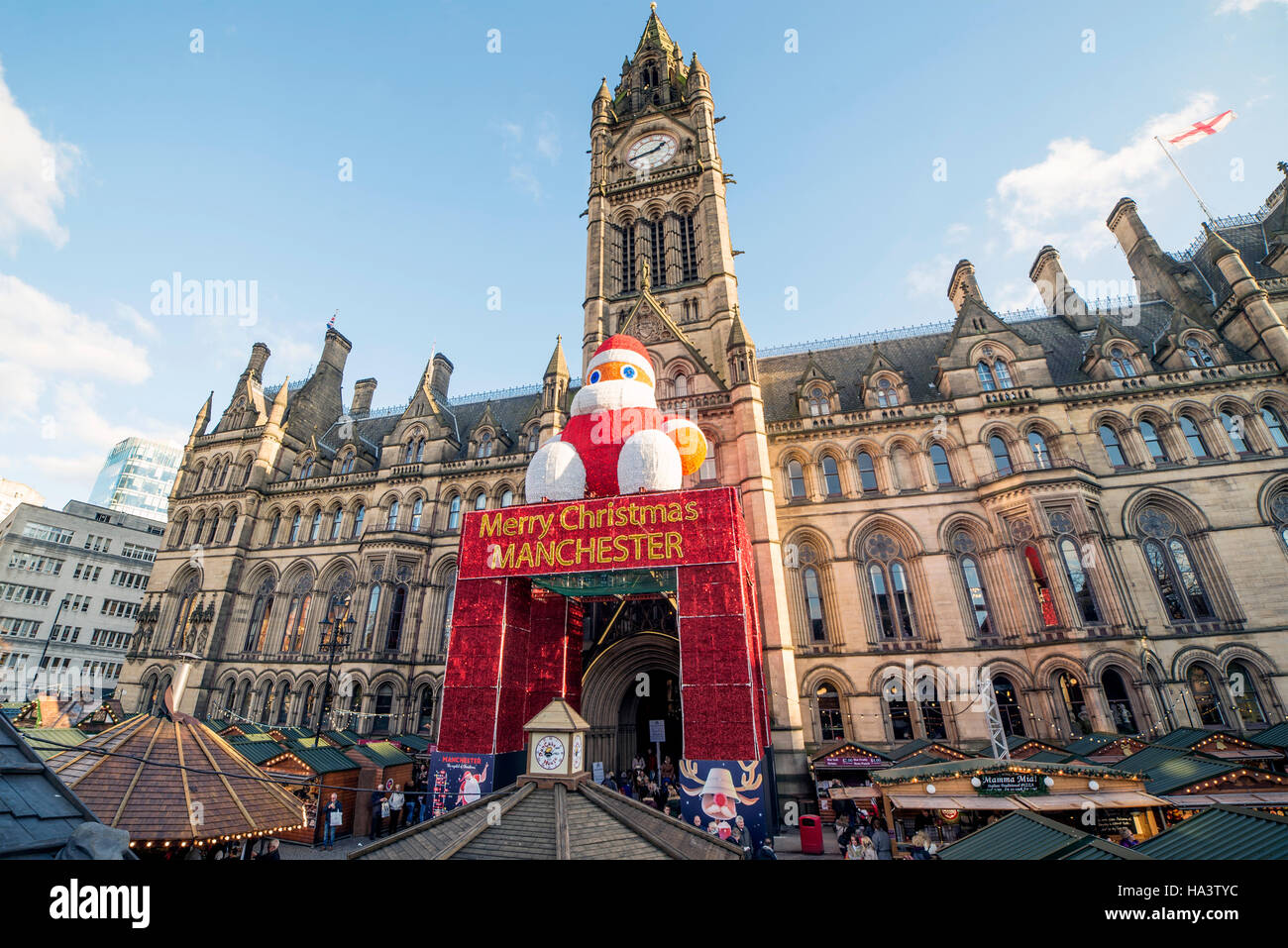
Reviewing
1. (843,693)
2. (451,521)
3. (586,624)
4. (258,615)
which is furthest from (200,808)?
(258,615)

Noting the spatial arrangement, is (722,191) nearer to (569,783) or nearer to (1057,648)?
(1057,648)

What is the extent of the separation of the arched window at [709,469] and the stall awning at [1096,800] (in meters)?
14.0

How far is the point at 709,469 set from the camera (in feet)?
74.6

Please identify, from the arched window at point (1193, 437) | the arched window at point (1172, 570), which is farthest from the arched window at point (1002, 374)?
the arched window at point (1172, 570)

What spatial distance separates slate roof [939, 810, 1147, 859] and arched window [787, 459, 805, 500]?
17511 mm

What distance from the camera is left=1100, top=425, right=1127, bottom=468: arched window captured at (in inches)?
871

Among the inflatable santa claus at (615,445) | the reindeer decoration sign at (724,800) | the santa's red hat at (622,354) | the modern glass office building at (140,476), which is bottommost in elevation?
the reindeer decoration sign at (724,800)

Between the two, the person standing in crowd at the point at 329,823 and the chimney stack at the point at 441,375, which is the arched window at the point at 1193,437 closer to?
the person standing in crowd at the point at 329,823

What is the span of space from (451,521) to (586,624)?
11.9m

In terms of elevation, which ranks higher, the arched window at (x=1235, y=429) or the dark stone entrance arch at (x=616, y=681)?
the arched window at (x=1235, y=429)

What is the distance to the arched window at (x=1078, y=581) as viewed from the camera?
1925 cm

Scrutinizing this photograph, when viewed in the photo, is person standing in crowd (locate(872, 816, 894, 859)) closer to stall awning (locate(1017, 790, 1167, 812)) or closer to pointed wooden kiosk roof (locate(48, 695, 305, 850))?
stall awning (locate(1017, 790, 1167, 812))

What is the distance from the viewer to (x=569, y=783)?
658cm

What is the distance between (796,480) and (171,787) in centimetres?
2217
